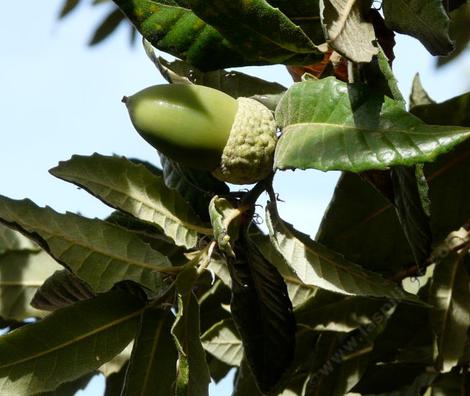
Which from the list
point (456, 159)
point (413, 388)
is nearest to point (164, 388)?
point (413, 388)

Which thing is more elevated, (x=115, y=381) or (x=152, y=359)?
(x=152, y=359)

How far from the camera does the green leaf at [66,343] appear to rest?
131 centimetres

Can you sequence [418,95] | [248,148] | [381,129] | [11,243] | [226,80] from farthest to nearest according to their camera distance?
[418,95]
[11,243]
[226,80]
[248,148]
[381,129]

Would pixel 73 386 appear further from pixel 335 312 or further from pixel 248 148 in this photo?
pixel 248 148

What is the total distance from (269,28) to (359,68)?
132 millimetres

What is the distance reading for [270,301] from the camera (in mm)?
1312

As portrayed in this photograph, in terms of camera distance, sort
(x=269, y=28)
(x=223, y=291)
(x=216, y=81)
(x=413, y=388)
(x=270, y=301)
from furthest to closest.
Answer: (x=223, y=291)
(x=413, y=388)
(x=216, y=81)
(x=270, y=301)
(x=269, y=28)

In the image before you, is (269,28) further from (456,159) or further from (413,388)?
(413,388)

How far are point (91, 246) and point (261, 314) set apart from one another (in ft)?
0.91

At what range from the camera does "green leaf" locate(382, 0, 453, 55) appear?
45.6 inches

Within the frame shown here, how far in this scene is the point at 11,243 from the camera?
181 cm

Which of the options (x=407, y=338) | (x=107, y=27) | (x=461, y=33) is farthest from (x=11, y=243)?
(x=461, y=33)

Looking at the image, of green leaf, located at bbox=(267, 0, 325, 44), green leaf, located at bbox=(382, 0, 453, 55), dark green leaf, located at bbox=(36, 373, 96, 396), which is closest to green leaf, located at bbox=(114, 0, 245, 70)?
green leaf, located at bbox=(267, 0, 325, 44)

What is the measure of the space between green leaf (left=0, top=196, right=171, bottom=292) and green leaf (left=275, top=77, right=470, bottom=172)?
0.33 m
